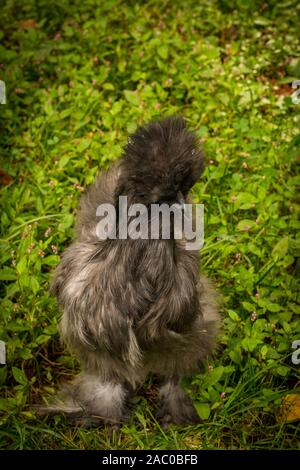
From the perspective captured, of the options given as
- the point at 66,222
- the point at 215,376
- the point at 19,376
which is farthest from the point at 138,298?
the point at 66,222

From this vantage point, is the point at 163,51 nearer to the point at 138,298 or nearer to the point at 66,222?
the point at 66,222

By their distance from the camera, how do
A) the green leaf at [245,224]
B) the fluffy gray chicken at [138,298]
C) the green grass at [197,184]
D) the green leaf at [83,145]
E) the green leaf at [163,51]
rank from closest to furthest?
the fluffy gray chicken at [138,298]
the green grass at [197,184]
the green leaf at [245,224]
the green leaf at [83,145]
the green leaf at [163,51]

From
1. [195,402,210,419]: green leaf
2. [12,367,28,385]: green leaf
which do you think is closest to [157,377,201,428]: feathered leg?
[195,402,210,419]: green leaf

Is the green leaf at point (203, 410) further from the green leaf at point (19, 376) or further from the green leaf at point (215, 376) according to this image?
the green leaf at point (19, 376)

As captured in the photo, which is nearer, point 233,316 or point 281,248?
point 233,316

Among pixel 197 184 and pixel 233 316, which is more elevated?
pixel 197 184

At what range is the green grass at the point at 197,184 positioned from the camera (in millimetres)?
2469

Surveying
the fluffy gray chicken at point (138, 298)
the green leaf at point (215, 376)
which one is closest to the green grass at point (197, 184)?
the green leaf at point (215, 376)

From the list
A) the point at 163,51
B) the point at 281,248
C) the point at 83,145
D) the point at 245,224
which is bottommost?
the point at 281,248

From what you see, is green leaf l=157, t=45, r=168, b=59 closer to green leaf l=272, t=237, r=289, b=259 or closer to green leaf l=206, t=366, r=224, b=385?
green leaf l=272, t=237, r=289, b=259

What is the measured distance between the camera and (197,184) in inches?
126

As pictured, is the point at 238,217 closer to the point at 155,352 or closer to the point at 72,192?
the point at 72,192

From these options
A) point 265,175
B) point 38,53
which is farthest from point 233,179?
point 38,53

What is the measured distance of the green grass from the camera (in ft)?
8.10
